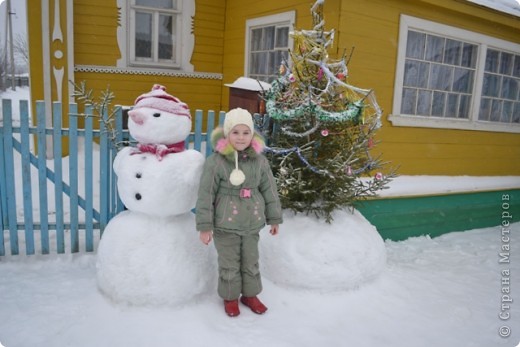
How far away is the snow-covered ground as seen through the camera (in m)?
2.85

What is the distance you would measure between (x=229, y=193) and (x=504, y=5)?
6351 millimetres

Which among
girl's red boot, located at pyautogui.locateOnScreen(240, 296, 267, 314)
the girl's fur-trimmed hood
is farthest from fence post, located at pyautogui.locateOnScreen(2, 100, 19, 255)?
girl's red boot, located at pyautogui.locateOnScreen(240, 296, 267, 314)

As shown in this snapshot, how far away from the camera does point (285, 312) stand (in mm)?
3283

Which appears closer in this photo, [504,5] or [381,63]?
[381,63]

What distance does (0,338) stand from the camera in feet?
8.94

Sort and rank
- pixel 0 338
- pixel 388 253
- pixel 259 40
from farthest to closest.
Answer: pixel 259 40, pixel 388 253, pixel 0 338

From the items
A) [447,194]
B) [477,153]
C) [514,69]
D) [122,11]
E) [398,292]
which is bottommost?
[398,292]

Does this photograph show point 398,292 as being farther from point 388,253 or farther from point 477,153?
point 477,153

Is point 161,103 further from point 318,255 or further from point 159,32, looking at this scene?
point 159,32

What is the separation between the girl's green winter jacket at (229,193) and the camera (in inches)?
118

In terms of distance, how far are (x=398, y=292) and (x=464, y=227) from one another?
2.95m

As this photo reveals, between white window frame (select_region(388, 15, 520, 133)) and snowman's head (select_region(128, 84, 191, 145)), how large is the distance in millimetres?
3694

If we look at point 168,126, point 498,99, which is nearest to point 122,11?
point 168,126

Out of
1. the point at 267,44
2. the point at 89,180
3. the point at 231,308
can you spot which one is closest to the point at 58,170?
the point at 89,180
